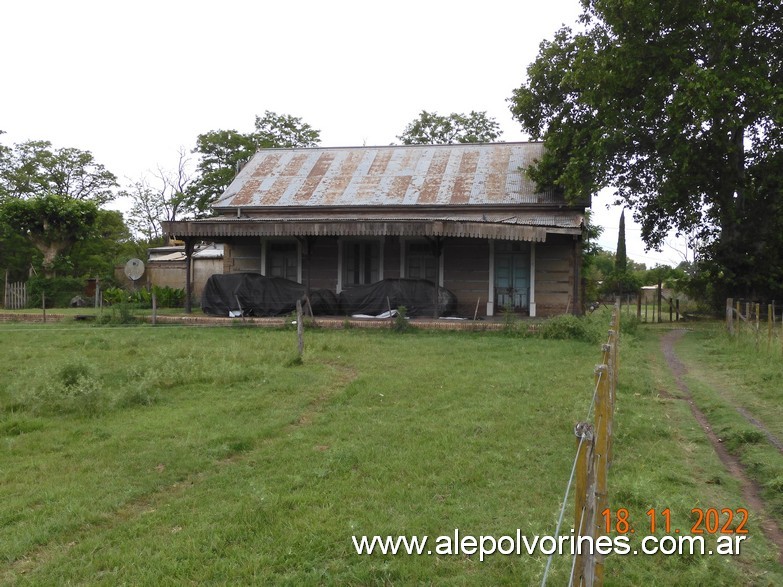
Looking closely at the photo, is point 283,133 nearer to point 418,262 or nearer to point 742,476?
point 418,262

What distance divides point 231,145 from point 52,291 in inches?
555

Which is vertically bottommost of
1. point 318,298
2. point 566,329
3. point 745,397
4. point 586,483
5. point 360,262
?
point 745,397

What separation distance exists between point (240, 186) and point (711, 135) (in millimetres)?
15826

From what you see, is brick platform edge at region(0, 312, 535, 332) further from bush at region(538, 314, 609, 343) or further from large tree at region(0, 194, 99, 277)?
large tree at region(0, 194, 99, 277)

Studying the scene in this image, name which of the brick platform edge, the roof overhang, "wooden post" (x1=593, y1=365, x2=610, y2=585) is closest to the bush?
the brick platform edge

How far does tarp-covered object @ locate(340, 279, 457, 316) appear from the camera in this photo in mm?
17703

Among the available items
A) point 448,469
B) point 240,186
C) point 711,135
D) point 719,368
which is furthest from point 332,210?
point 448,469

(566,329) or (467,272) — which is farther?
(467,272)

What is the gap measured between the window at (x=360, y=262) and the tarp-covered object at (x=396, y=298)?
2.47 metres

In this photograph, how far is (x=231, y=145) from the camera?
3625 centimetres

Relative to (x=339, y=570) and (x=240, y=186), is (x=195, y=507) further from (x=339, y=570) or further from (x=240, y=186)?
(x=240, y=186)

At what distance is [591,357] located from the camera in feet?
38.5

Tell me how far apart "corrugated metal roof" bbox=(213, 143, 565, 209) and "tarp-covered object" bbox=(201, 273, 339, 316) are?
13.5 ft

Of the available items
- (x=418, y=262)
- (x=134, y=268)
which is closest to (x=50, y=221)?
(x=134, y=268)
